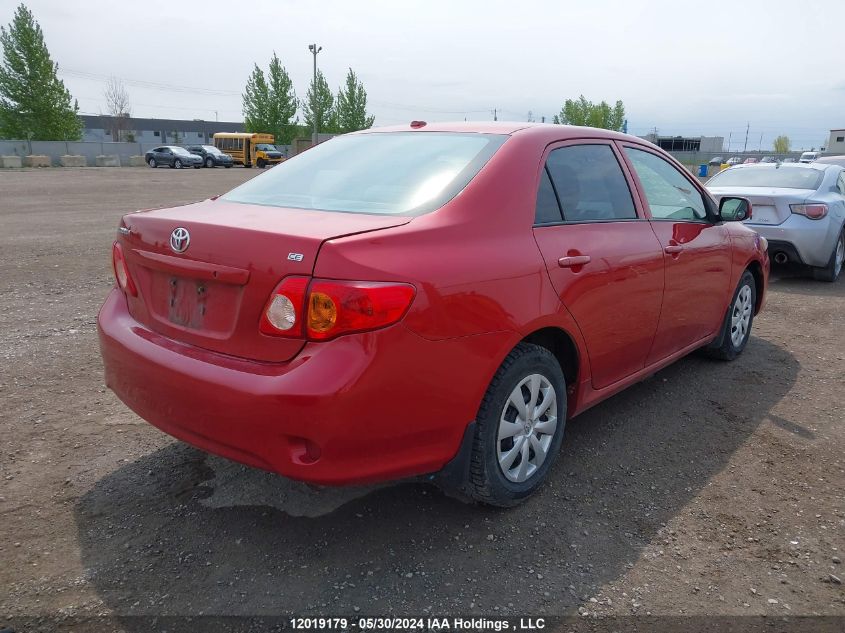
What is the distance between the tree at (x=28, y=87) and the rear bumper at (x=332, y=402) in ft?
189

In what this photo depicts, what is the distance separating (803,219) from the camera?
314 inches

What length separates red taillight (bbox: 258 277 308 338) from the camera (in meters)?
2.32

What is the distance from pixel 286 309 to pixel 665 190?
2.77 metres

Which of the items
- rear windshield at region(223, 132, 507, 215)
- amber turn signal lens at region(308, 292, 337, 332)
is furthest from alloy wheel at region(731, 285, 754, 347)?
amber turn signal lens at region(308, 292, 337, 332)

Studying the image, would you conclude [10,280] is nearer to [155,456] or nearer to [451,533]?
[155,456]

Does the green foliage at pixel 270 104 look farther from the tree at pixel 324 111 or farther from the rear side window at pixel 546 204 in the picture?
the rear side window at pixel 546 204

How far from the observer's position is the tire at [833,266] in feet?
27.1

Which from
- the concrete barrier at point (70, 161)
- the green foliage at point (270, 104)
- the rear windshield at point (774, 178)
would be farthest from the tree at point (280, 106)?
the rear windshield at point (774, 178)

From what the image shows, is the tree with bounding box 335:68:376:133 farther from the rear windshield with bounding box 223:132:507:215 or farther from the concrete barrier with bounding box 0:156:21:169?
the rear windshield with bounding box 223:132:507:215

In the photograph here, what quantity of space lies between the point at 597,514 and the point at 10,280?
690 centimetres

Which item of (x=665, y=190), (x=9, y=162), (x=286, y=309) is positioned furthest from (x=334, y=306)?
(x=9, y=162)

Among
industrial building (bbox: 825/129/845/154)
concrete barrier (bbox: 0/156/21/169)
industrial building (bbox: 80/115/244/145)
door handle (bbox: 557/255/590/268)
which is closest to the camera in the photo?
door handle (bbox: 557/255/590/268)

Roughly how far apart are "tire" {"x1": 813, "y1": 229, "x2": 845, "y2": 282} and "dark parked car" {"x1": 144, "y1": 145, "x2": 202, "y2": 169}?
43452 mm

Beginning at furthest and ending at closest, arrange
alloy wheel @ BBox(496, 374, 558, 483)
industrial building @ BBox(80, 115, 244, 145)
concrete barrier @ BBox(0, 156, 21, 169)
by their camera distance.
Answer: industrial building @ BBox(80, 115, 244, 145) → concrete barrier @ BBox(0, 156, 21, 169) → alloy wheel @ BBox(496, 374, 558, 483)
